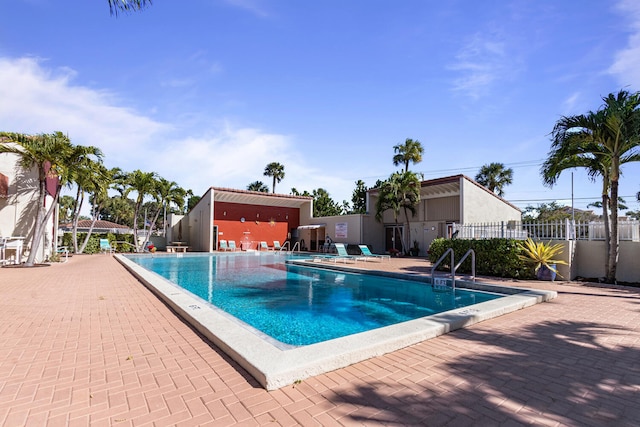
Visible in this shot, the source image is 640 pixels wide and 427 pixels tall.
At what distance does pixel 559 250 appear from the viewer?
10266 mm

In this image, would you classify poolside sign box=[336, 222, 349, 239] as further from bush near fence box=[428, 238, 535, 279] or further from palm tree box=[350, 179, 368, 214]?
bush near fence box=[428, 238, 535, 279]

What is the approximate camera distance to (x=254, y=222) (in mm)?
28203

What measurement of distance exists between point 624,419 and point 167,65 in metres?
12.1

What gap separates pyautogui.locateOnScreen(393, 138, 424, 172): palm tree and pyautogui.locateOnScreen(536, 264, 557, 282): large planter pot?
61.8ft

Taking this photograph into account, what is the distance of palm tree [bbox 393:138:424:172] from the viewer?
2838 centimetres

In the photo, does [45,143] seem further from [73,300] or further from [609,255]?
[609,255]

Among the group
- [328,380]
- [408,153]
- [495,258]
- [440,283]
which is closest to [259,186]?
[408,153]

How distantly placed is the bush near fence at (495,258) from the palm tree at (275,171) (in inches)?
1367

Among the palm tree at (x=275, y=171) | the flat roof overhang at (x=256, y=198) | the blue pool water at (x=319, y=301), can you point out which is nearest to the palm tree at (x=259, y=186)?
the palm tree at (x=275, y=171)

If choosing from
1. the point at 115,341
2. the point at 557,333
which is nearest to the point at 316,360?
the point at 115,341

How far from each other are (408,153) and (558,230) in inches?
735

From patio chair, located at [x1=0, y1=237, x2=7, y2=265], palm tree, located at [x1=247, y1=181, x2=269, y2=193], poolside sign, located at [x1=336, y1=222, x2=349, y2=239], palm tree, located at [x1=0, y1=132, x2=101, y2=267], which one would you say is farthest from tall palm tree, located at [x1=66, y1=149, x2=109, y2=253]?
palm tree, located at [x1=247, y1=181, x2=269, y2=193]

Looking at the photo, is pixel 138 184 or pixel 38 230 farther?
pixel 138 184

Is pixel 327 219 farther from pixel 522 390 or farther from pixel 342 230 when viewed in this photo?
pixel 522 390
